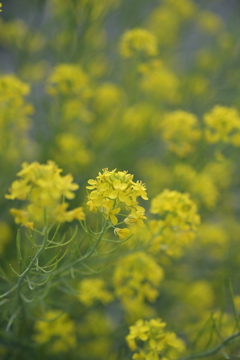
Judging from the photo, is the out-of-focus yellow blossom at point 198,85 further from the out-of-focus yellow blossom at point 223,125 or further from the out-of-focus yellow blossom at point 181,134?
the out-of-focus yellow blossom at point 223,125

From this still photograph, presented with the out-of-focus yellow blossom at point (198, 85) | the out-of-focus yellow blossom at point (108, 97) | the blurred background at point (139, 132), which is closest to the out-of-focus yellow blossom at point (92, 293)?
the blurred background at point (139, 132)

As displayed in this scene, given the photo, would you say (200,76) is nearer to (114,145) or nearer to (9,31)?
(114,145)

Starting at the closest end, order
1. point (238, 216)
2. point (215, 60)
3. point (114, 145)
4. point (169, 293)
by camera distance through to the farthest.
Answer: point (114, 145), point (169, 293), point (215, 60), point (238, 216)

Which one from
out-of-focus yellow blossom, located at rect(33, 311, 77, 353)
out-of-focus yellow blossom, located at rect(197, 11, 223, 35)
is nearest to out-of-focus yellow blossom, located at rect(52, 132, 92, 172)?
out-of-focus yellow blossom, located at rect(33, 311, 77, 353)

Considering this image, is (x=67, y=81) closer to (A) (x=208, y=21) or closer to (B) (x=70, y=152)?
(B) (x=70, y=152)

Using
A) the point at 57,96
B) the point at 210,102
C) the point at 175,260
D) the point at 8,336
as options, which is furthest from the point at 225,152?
the point at 8,336

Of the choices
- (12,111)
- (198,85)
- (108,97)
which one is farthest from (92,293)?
(198,85)

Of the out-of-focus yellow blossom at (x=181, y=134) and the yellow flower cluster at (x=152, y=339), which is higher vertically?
the out-of-focus yellow blossom at (x=181, y=134)
